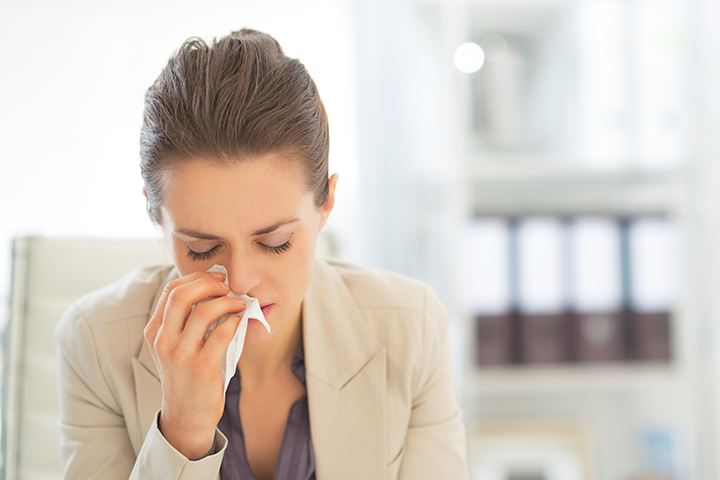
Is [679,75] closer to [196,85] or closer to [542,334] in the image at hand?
[542,334]

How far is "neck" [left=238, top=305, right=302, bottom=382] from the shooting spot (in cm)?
103

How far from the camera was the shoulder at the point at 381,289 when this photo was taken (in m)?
1.02

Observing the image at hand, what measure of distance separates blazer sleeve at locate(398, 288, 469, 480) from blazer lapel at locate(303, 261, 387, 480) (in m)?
0.06

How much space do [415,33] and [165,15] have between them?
2.76 feet

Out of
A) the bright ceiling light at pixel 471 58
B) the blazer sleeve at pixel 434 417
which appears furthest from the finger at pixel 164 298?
the bright ceiling light at pixel 471 58

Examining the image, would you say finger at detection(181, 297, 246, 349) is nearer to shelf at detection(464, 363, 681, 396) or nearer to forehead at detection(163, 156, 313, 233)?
forehead at detection(163, 156, 313, 233)

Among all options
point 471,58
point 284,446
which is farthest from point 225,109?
point 471,58

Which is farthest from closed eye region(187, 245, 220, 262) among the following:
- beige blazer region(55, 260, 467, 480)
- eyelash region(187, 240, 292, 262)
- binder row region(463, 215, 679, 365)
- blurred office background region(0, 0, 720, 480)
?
binder row region(463, 215, 679, 365)

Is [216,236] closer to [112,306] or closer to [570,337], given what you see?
[112,306]

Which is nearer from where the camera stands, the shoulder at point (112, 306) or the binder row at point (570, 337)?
the shoulder at point (112, 306)

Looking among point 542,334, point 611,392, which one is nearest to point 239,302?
point 542,334

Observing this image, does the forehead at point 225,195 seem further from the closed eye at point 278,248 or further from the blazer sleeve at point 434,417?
the blazer sleeve at point 434,417

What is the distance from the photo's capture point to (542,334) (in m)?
1.67

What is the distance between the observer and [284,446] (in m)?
0.95
